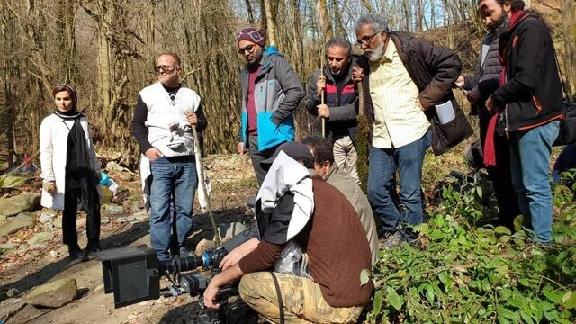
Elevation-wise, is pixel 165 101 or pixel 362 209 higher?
pixel 165 101

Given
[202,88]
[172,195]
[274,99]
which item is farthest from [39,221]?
[202,88]

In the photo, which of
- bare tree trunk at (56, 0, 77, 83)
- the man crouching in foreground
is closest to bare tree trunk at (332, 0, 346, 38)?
bare tree trunk at (56, 0, 77, 83)

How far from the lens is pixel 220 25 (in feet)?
52.5

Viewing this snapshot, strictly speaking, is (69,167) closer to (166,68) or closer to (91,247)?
(91,247)

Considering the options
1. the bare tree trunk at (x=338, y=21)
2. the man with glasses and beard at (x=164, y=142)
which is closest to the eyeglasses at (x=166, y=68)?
the man with glasses and beard at (x=164, y=142)

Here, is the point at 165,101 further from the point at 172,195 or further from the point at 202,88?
the point at 202,88

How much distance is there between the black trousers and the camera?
5.61m

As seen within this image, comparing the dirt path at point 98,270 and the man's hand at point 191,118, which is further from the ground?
the man's hand at point 191,118

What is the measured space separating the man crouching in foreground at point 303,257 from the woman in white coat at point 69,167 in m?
3.09

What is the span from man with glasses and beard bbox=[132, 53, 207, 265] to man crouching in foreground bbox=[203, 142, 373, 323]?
1826 mm

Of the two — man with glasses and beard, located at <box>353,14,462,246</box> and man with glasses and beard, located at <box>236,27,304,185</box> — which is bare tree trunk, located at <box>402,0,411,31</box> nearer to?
man with glasses and beard, located at <box>236,27,304,185</box>

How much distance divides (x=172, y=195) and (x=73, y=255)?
1.71 m

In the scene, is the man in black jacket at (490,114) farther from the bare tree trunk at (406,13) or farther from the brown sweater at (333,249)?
the bare tree trunk at (406,13)

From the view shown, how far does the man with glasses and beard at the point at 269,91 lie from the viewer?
15.7ft
